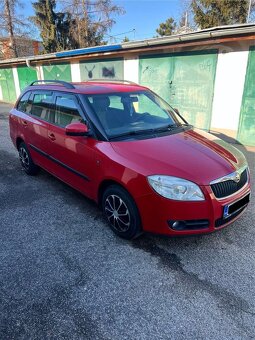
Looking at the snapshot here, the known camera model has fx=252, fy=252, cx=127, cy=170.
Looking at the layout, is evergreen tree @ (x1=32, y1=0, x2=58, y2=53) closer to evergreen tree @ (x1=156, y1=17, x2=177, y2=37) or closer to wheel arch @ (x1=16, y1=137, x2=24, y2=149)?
evergreen tree @ (x1=156, y1=17, x2=177, y2=37)

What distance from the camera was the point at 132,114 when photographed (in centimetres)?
344

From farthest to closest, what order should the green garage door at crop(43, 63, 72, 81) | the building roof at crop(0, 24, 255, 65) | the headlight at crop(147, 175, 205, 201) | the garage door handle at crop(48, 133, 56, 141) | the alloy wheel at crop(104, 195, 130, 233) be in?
1. the green garage door at crop(43, 63, 72, 81)
2. the building roof at crop(0, 24, 255, 65)
3. the garage door handle at crop(48, 133, 56, 141)
4. the alloy wheel at crop(104, 195, 130, 233)
5. the headlight at crop(147, 175, 205, 201)

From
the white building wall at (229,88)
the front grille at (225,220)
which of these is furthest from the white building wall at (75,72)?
the front grille at (225,220)

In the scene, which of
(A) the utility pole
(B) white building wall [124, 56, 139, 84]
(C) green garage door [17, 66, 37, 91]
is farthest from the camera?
(A) the utility pole

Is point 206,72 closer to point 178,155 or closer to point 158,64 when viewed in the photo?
point 158,64

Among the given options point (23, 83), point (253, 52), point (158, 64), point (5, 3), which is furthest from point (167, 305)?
point (5, 3)

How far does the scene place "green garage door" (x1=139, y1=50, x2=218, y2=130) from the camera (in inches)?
280

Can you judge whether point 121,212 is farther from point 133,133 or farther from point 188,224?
point 133,133

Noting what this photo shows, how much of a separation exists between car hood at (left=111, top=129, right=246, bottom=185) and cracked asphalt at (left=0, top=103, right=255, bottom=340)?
2.95ft

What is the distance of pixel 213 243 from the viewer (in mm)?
2898

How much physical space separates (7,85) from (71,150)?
17.8 m

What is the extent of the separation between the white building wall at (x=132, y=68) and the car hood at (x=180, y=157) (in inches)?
261

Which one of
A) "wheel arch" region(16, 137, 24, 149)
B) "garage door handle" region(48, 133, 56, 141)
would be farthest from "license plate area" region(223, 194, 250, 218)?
"wheel arch" region(16, 137, 24, 149)

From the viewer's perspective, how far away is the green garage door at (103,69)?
9.68 meters
